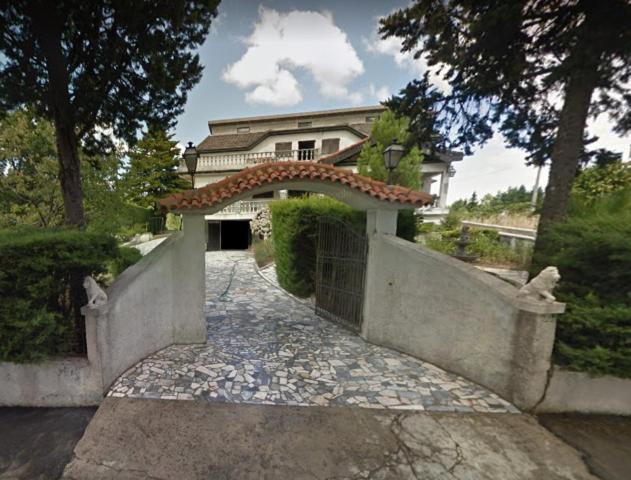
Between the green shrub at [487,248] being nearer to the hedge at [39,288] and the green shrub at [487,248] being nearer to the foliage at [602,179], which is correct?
the foliage at [602,179]

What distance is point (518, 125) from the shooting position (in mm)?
5688

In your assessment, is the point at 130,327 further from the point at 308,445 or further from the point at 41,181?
the point at 41,181

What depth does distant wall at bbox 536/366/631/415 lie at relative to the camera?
2.82 m

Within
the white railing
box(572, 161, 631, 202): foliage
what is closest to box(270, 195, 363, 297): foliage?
the white railing

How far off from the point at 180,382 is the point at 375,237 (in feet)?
11.4

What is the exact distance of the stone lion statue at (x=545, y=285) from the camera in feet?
8.84

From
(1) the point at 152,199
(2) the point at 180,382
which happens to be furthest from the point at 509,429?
(1) the point at 152,199

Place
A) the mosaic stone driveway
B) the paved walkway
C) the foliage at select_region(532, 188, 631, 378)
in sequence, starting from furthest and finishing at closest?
the mosaic stone driveway
the foliage at select_region(532, 188, 631, 378)
the paved walkway

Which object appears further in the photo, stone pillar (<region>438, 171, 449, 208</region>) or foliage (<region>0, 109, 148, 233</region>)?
stone pillar (<region>438, 171, 449, 208</region>)

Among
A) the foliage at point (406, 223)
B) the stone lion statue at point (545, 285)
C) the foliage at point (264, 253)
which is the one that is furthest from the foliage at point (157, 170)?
the stone lion statue at point (545, 285)

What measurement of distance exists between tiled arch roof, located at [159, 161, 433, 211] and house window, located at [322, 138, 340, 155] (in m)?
15.1

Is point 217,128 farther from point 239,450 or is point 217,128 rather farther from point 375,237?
point 239,450

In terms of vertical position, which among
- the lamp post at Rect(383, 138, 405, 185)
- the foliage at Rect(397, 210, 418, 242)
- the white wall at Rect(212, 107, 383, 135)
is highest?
the white wall at Rect(212, 107, 383, 135)

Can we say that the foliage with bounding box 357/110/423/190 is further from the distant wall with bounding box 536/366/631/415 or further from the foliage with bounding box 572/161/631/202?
the distant wall with bounding box 536/366/631/415
